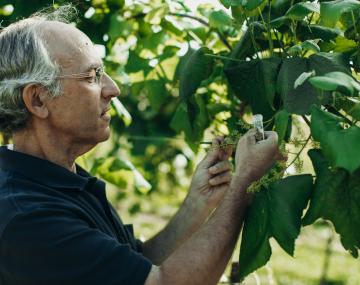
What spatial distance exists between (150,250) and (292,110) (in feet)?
3.59

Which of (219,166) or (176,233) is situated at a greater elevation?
(219,166)

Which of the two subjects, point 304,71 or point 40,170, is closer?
point 304,71

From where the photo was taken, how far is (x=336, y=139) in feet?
5.55

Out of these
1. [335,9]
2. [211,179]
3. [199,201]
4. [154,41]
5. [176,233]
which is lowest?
[176,233]

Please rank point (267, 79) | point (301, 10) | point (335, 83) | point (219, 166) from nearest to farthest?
1. point (335, 83)
2. point (301, 10)
3. point (267, 79)
4. point (219, 166)

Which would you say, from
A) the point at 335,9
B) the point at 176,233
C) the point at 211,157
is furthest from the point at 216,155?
the point at 335,9

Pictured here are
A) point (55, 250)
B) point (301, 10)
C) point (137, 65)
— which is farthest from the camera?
point (137, 65)

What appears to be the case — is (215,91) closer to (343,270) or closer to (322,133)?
(322,133)

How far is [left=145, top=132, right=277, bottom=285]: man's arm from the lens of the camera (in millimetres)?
2123

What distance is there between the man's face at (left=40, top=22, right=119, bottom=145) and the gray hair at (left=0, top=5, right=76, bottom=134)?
3 cm

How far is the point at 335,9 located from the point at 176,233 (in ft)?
4.06

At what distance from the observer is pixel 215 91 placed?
3.20 metres

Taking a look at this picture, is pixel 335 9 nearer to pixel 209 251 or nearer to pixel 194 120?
pixel 209 251

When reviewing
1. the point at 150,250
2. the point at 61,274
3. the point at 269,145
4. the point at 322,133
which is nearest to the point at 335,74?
the point at 322,133
